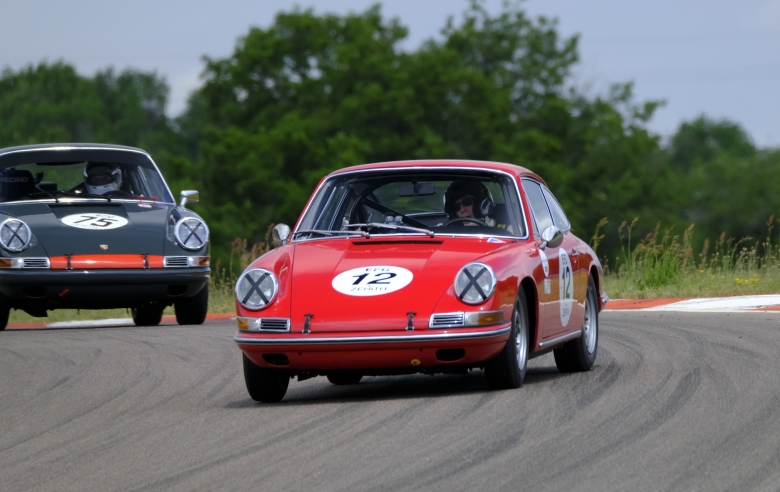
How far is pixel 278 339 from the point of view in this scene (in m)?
7.43

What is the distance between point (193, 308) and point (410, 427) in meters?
8.09

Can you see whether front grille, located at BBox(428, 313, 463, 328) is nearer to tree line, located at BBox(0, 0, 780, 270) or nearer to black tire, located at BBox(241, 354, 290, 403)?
black tire, located at BBox(241, 354, 290, 403)

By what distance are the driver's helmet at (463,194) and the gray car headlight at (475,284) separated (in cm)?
124

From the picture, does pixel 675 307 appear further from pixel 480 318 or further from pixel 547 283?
pixel 480 318

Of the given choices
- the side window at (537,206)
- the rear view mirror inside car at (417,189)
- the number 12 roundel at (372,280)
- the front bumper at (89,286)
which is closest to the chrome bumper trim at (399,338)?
the number 12 roundel at (372,280)

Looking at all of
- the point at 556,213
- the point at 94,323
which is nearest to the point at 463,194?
the point at 556,213

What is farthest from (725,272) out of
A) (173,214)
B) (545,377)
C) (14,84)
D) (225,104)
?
(14,84)

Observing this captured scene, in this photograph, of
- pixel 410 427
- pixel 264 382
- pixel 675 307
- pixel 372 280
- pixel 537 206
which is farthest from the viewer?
pixel 675 307

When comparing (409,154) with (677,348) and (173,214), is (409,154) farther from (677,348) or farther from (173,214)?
(677,348)

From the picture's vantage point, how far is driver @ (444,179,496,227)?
8.68m

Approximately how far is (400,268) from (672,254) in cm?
1161

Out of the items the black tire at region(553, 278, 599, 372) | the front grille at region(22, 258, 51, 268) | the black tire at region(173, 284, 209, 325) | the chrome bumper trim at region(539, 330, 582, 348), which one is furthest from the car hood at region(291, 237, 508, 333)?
the black tire at region(173, 284, 209, 325)

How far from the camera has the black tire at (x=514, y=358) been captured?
24.7 ft

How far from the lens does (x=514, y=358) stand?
25.0 feet
